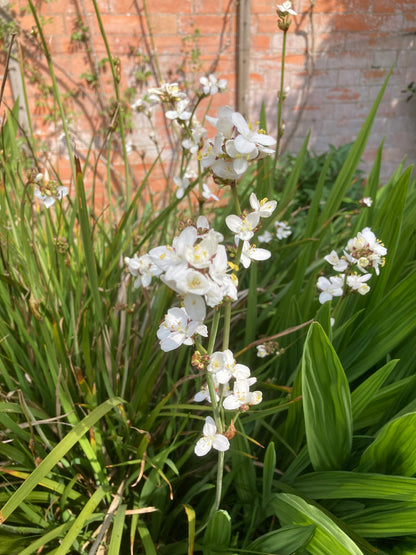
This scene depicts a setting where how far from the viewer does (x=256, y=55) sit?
285cm

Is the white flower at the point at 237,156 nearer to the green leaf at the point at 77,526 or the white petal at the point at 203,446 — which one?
the white petal at the point at 203,446

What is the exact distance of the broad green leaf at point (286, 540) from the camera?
0.61 metres

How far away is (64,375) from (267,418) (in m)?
0.48

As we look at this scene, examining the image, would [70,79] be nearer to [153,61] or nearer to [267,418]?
[153,61]

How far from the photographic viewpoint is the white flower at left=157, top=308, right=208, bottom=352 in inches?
20.3

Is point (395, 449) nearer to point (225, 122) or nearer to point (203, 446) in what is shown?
point (203, 446)

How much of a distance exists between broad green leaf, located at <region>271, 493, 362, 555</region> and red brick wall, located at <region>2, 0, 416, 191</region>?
2414 millimetres

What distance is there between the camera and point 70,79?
110 inches

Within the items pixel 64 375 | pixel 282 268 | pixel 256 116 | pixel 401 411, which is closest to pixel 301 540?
pixel 401 411

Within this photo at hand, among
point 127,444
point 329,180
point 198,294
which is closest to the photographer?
point 198,294

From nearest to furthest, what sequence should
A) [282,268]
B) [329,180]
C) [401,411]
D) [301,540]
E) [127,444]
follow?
1. [301,540]
2. [401,411]
3. [127,444]
4. [282,268]
5. [329,180]

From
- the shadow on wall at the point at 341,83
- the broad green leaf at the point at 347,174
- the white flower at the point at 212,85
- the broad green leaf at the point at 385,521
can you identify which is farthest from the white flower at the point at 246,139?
the shadow on wall at the point at 341,83

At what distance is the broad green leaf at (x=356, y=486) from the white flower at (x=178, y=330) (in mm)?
386

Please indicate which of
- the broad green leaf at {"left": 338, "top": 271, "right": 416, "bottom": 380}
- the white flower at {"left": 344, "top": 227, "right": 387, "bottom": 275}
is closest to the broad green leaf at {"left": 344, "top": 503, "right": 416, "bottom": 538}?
the broad green leaf at {"left": 338, "top": 271, "right": 416, "bottom": 380}
